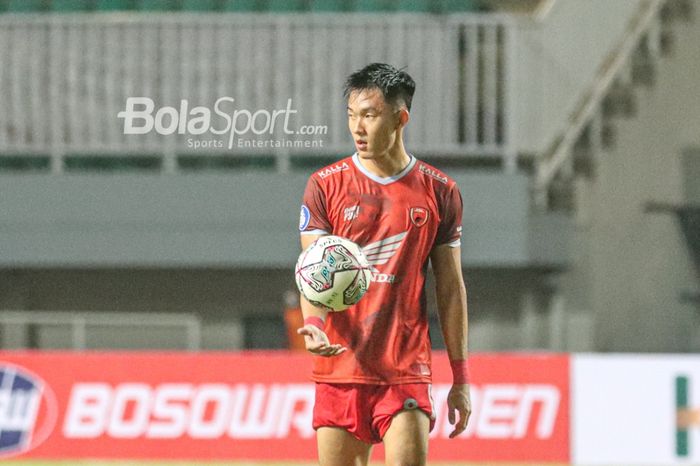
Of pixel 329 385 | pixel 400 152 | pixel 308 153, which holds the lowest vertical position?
pixel 329 385

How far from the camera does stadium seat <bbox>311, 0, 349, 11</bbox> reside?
13.8 metres

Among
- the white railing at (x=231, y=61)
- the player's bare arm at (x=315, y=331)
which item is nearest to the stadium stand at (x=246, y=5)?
the white railing at (x=231, y=61)

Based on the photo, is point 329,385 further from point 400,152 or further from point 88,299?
point 88,299

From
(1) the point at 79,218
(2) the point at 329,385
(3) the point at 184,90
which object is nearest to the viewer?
(2) the point at 329,385

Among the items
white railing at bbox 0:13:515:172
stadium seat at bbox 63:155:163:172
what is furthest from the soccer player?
stadium seat at bbox 63:155:163:172

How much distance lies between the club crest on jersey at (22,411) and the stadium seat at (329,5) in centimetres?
439

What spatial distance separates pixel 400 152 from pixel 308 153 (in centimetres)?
796

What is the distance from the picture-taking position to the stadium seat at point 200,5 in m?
13.9

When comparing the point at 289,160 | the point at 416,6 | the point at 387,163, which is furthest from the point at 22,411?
the point at 387,163

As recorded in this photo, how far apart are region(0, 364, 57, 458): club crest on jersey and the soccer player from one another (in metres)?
6.71

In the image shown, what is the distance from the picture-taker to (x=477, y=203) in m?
13.2

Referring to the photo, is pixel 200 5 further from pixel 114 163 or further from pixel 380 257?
pixel 380 257

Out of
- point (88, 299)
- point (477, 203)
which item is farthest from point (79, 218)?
point (477, 203)
